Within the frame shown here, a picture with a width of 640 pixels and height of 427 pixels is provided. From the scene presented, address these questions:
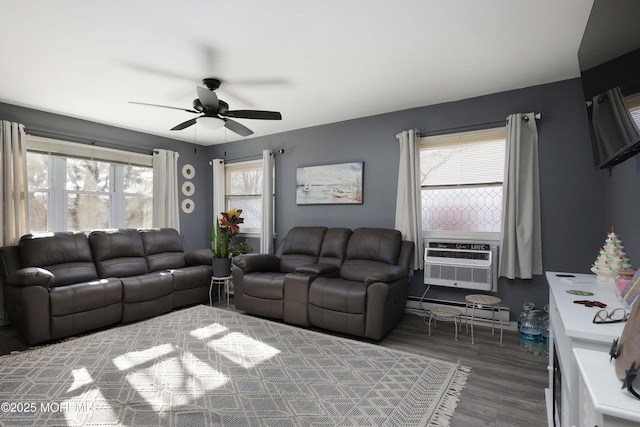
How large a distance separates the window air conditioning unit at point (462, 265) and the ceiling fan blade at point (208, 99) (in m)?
2.73

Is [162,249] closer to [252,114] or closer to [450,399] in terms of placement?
[252,114]

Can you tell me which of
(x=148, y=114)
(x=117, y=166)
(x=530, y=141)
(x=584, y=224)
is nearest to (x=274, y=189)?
(x=148, y=114)

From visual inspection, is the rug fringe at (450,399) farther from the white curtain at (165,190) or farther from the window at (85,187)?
the window at (85,187)

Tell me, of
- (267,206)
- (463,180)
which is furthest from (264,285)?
(463,180)

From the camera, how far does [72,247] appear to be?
3732 millimetres

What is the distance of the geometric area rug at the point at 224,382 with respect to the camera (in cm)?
190

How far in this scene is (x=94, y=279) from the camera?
3.74m

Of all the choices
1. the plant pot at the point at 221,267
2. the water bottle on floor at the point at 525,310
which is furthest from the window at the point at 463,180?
the plant pot at the point at 221,267

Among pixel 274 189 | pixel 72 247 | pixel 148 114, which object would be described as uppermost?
pixel 148 114

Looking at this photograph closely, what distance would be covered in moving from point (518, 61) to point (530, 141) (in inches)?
33.6

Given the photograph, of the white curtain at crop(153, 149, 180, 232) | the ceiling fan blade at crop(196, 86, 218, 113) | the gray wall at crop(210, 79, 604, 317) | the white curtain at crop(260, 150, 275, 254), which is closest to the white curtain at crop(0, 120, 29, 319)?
the white curtain at crop(153, 149, 180, 232)

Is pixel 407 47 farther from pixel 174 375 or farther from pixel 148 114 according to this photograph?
pixel 148 114

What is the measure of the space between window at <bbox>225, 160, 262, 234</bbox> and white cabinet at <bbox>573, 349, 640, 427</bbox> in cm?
473

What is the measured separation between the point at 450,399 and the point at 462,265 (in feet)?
5.45
